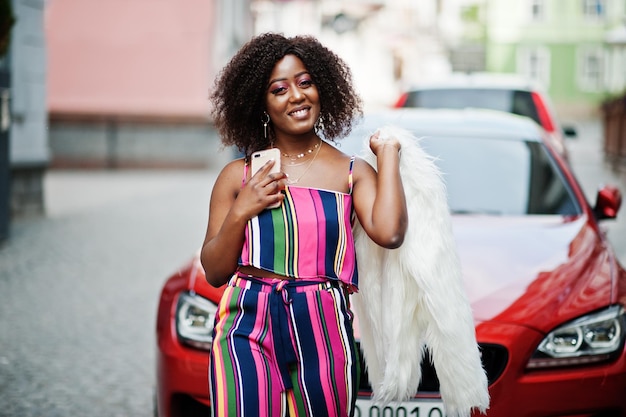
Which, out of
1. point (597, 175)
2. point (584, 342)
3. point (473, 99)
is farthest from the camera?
point (597, 175)

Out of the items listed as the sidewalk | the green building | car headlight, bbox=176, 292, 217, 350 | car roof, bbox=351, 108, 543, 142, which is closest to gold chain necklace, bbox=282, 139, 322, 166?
car headlight, bbox=176, 292, 217, 350

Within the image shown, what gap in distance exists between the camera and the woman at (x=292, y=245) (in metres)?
2.41

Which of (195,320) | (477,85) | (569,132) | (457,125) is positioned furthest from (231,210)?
(569,132)

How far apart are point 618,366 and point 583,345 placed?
13cm

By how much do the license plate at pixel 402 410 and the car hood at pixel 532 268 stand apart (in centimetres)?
37

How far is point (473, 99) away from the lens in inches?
368

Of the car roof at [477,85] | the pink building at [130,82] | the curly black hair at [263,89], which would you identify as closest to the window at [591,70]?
the pink building at [130,82]

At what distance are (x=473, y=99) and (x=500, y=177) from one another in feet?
15.6

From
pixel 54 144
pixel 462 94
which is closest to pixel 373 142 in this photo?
pixel 462 94

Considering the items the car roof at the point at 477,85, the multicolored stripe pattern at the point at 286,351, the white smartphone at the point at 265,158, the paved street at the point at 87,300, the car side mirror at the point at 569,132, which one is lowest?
the paved street at the point at 87,300

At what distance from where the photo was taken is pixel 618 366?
10.8ft

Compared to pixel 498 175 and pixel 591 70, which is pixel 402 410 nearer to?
pixel 498 175

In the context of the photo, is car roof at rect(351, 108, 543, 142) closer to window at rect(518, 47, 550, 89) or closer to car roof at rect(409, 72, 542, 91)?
car roof at rect(409, 72, 542, 91)

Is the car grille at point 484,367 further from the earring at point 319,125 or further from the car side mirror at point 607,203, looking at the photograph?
the car side mirror at point 607,203
